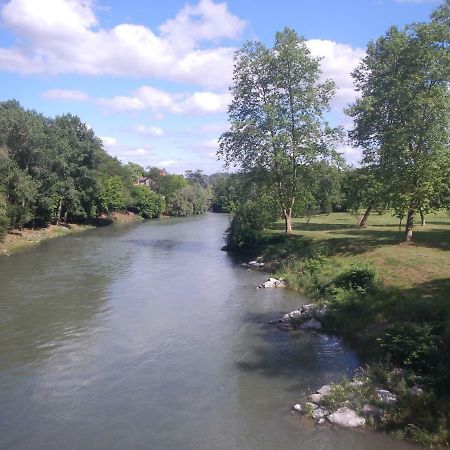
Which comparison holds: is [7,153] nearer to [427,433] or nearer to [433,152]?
[433,152]

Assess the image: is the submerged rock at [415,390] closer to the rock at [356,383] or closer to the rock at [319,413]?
the rock at [356,383]

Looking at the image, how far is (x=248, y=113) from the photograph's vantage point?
3900cm

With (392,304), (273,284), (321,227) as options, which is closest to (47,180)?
(321,227)

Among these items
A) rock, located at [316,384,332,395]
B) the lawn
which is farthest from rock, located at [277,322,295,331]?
rock, located at [316,384,332,395]

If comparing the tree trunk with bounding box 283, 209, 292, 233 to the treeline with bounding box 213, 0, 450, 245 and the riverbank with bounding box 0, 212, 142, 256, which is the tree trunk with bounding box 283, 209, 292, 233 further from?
the riverbank with bounding box 0, 212, 142, 256

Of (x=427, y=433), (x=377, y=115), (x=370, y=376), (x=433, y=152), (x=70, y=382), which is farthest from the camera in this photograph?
(x=377, y=115)

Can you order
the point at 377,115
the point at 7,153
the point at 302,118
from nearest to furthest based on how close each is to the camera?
1. the point at 377,115
2. the point at 302,118
3. the point at 7,153

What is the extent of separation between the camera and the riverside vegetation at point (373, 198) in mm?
13125

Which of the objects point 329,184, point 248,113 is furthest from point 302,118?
point 329,184

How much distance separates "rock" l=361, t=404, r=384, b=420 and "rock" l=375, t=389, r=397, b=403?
0.31 meters

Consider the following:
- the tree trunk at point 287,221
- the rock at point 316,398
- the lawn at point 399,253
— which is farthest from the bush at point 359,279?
the tree trunk at point 287,221

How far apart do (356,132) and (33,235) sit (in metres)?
37.4

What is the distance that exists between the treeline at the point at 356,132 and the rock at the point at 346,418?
1629 cm

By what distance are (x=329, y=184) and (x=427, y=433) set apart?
106 feet
